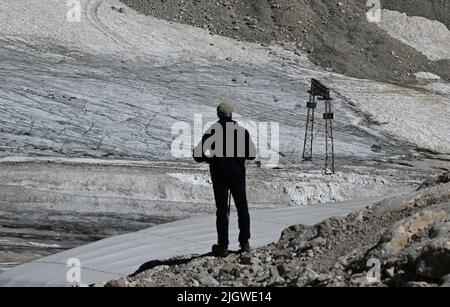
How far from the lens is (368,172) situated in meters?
22.0

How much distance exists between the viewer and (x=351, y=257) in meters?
7.69

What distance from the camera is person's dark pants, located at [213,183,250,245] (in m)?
8.59

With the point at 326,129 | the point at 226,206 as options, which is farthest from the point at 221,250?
the point at 326,129

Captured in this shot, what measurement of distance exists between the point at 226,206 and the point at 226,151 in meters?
0.56

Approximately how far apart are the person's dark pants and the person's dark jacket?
100 mm

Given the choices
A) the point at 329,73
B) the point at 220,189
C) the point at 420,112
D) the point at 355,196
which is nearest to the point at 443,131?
the point at 420,112

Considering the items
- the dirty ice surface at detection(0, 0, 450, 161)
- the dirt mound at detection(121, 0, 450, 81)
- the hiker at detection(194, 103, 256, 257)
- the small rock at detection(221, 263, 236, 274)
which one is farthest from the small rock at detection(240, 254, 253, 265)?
the dirt mound at detection(121, 0, 450, 81)

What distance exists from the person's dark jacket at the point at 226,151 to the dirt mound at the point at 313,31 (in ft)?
77.6

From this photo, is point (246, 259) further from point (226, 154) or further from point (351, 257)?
point (351, 257)

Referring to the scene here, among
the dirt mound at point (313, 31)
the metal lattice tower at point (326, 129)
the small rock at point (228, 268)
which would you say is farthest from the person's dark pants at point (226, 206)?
the dirt mound at point (313, 31)

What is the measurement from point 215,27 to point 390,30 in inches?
279

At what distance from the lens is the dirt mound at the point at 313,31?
3231 centimetres
